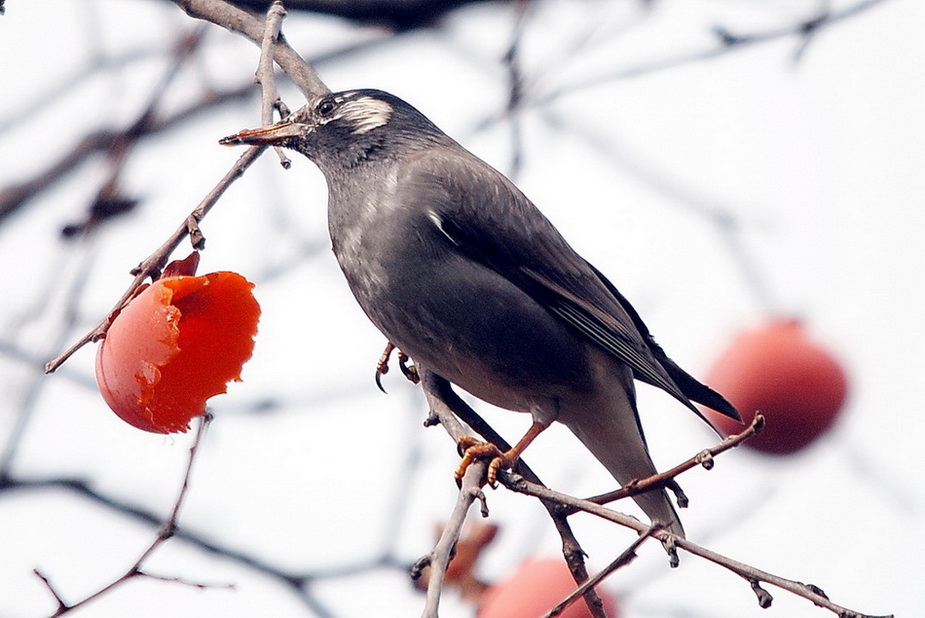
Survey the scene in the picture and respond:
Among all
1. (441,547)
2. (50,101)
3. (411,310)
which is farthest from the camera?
(50,101)

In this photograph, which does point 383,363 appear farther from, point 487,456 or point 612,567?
point 612,567

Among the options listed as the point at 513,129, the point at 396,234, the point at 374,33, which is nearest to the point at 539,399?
the point at 396,234

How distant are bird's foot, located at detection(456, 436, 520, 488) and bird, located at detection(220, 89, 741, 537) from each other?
0.40 feet

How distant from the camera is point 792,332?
4859 millimetres

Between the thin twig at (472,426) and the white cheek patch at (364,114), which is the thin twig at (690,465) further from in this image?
the white cheek patch at (364,114)

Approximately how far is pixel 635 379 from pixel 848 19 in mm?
1693

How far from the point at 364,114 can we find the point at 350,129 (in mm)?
101

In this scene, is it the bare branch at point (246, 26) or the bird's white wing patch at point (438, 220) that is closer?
the bare branch at point (246, 26)

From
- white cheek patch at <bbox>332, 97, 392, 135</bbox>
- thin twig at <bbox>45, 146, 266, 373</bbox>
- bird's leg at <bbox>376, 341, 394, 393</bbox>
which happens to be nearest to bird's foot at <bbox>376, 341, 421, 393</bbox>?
bird's leg at <bbox>376, 341, 394, 393</bbox>

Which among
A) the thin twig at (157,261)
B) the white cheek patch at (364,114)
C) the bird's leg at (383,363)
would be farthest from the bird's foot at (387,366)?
the thin twig at (157,261)

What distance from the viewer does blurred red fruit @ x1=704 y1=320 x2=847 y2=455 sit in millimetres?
4688

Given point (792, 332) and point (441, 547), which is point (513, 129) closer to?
point (792, 332)

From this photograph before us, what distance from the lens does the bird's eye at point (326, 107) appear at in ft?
13.7

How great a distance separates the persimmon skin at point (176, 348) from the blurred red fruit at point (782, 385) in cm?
251
